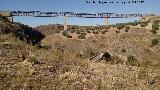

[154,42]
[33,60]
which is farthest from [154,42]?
[33,60]

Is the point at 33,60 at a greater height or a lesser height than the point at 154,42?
greater

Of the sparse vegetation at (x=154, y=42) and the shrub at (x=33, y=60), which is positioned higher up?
the shrub at (x=33, y=60)

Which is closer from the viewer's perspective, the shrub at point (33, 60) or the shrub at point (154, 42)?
the shrub at point (33, 60)

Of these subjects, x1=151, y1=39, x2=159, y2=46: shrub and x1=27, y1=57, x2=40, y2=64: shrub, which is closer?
x1=27, y1=57, x2=40, y2=64: shrub

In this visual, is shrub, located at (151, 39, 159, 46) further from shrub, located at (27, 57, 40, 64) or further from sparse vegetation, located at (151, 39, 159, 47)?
shrub, located at (27, 57, 40, 64)

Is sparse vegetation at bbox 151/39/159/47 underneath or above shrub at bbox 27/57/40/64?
underneath

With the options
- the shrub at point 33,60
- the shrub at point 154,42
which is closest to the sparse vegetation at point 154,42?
the shrub at point 154,42

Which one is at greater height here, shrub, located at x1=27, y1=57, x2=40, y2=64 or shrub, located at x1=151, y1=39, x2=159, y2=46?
shrub, located at x1=27, y1=57, x2=40, y2=64

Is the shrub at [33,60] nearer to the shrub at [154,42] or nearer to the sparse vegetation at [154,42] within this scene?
the sparse vegetation at [154,42]

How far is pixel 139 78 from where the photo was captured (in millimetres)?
11664

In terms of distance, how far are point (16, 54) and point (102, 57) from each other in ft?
18.3

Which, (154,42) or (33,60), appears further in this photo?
(154,42)

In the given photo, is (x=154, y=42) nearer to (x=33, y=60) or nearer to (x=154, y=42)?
(x=154, y=42)

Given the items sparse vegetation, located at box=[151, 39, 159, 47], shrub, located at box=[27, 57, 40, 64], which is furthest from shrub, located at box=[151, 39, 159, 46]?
shrub, located at box=[27, 57, 40, 64]
